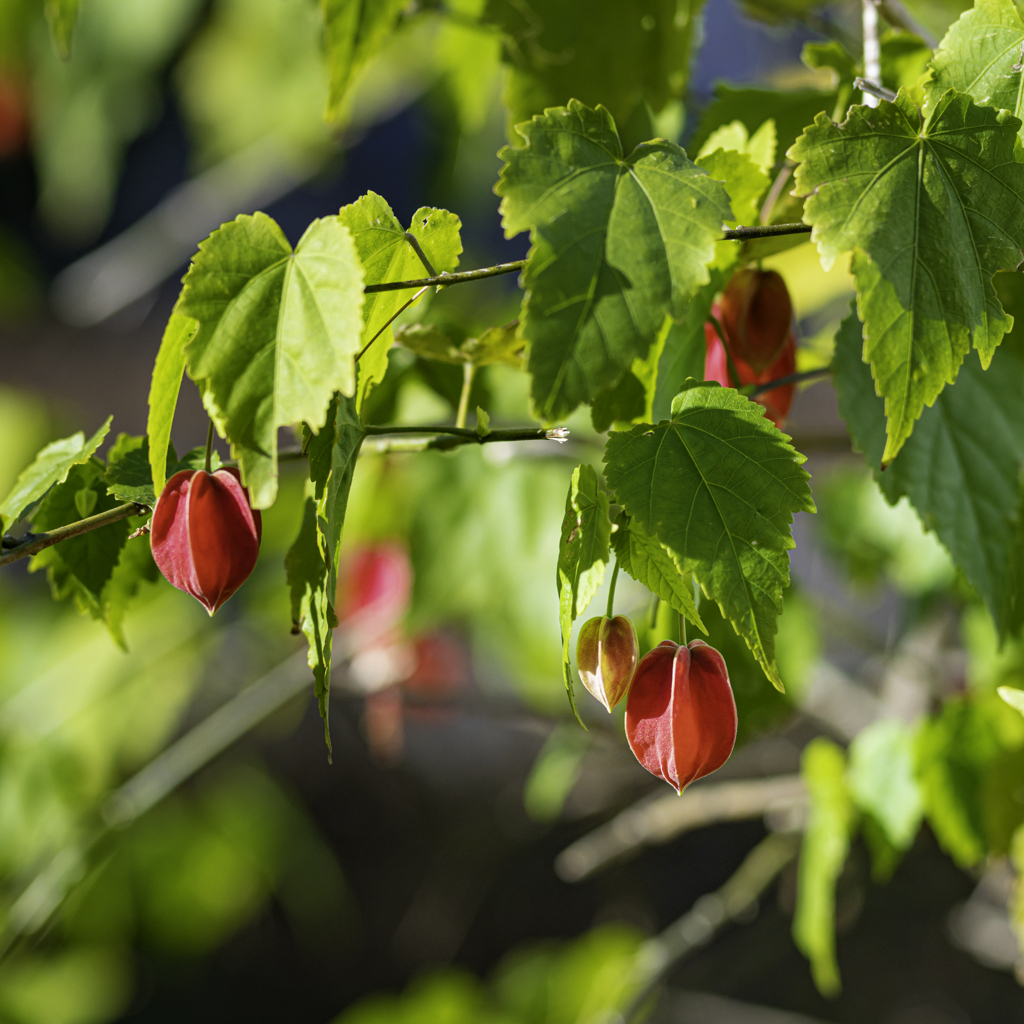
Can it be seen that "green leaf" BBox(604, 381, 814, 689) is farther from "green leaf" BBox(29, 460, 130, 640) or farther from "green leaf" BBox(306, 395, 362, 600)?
"green leaf" BBox(29, 460, 130, 640)

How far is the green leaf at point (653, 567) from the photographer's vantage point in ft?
0.93

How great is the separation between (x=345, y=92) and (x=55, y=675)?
1178 mm

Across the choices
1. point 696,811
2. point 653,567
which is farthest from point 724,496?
point 696,811

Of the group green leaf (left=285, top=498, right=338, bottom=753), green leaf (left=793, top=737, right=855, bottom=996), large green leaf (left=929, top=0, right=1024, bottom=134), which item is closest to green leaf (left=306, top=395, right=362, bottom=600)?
green leaf (left=285, top=498, right=338, bottom=753)

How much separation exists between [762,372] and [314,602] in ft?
0.73

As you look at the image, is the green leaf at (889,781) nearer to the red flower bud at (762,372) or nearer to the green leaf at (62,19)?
the red flower bud at (762,372)

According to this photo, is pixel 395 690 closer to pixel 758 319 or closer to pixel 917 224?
pixel 758 319

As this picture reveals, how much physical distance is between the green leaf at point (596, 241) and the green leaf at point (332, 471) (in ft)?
0.27

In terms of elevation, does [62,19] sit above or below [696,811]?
above

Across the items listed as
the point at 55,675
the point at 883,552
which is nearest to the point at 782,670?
the point at 883,552

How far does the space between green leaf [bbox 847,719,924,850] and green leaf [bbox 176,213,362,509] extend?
0.53 meters

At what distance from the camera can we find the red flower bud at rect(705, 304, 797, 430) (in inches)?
14.8

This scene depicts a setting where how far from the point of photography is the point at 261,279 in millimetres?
272

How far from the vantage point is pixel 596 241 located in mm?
249
